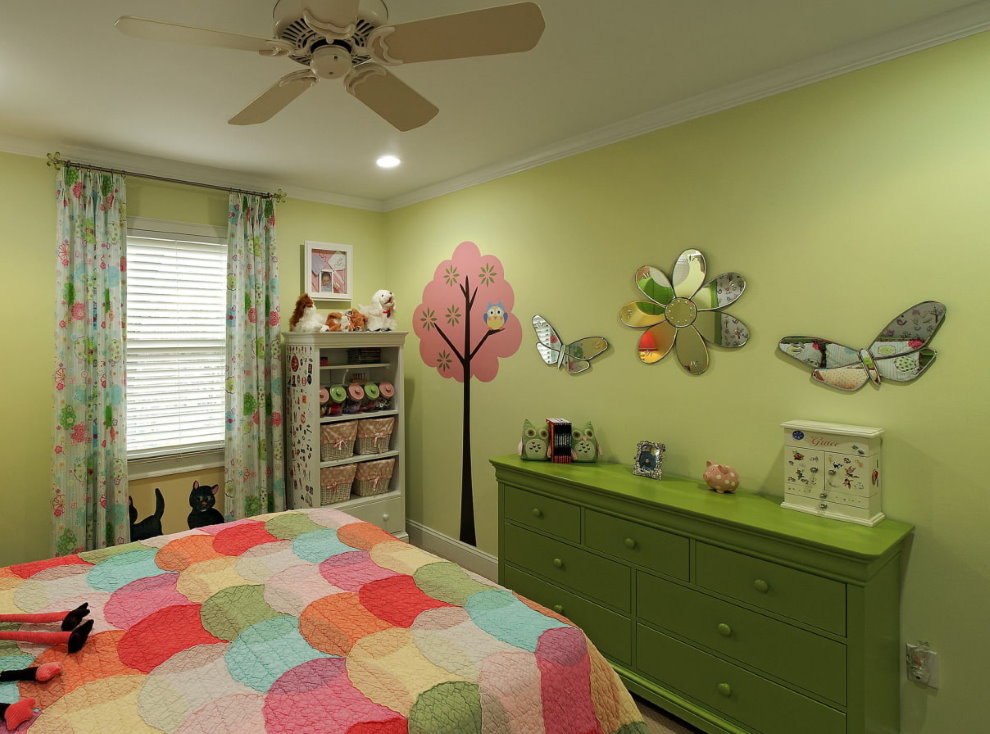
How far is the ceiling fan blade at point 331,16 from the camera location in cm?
133

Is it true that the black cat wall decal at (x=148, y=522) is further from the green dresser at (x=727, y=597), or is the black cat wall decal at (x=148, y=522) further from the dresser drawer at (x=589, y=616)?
the green dresser at (x=727, y=597)

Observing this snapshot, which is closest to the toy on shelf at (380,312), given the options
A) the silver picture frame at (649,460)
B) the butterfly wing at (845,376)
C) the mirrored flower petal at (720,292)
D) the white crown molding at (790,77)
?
the white crown molding at (790,77)

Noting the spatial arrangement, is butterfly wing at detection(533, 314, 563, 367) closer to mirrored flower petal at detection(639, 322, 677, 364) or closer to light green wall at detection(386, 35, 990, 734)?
light green wall at detection(386, 35, 990, 734)

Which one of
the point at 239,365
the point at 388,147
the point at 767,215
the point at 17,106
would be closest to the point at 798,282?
the point at 767,215

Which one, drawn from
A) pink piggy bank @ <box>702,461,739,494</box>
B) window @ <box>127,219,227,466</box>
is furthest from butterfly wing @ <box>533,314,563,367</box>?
window @ <box>127,219,227,466</box>

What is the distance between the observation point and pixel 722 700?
7.14 feet

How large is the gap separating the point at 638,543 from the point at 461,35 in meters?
1.98

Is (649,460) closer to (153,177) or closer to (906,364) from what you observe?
(906,364)

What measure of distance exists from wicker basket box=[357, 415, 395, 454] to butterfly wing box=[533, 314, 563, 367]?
52.0 inches

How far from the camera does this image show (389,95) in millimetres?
1796

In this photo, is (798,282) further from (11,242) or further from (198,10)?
(11,242)

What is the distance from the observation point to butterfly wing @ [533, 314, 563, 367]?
3.31m

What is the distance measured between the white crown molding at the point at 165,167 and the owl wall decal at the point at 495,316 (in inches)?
59.4

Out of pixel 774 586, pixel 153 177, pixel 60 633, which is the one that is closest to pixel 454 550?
pixel 774 586
